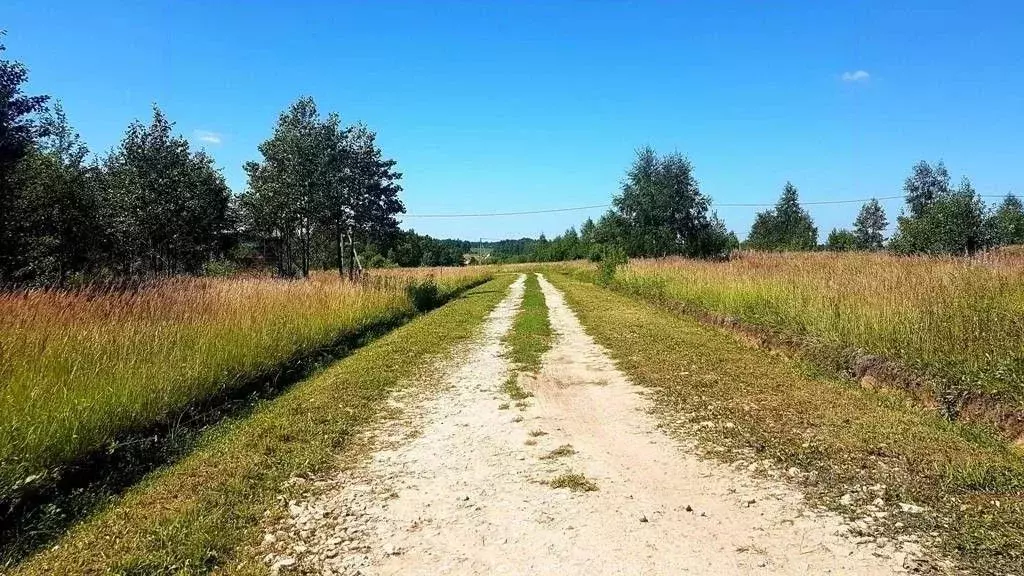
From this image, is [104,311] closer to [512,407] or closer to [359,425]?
[359,425]

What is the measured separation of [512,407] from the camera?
6.90 metres

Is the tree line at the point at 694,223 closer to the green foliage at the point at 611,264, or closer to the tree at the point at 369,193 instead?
the green foliage at the point at 611,264

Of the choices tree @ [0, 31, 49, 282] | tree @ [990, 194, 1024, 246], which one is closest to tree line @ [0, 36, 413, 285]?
tree @ [0, 31, 49, 282]

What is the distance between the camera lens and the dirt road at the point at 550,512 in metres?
3.27

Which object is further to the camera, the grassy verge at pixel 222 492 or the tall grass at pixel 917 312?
the tall grass at pixel 917 312

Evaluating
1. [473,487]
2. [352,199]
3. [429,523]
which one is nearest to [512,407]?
[473,487]

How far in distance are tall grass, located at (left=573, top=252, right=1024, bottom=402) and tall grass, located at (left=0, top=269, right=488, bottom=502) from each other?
8.91 metres

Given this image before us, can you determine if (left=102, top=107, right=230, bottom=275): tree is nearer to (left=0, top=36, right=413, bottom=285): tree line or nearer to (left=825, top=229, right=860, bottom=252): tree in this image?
(left=0, top=36, right=413, bottom=285): tree line

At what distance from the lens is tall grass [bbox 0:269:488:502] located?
→ 188 inches

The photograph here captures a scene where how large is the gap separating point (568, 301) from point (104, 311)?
55.3ft

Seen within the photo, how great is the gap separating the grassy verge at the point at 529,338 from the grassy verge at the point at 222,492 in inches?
94.2

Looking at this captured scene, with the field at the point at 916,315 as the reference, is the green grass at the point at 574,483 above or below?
below

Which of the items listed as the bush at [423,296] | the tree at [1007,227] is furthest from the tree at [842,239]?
the bush at [423,296]

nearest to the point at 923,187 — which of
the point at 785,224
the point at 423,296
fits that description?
the point at 785,224
